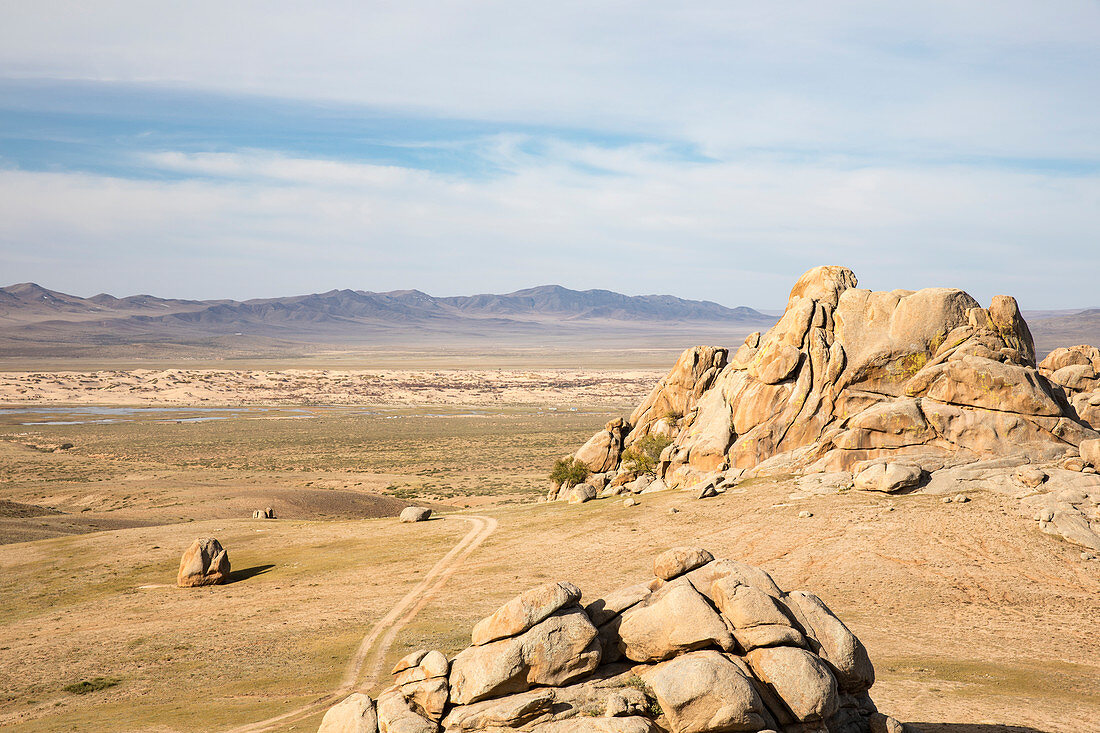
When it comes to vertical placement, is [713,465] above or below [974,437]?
below

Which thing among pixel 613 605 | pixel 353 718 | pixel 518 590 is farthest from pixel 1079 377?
pixel 353 718

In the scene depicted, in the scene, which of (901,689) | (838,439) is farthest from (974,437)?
(901,689)

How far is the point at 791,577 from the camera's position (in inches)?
1217

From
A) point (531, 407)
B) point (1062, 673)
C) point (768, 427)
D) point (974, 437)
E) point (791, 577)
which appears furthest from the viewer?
point (531, 407)

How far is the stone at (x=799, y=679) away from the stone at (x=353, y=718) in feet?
26.8

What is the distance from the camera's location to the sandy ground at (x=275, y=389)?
506 ft

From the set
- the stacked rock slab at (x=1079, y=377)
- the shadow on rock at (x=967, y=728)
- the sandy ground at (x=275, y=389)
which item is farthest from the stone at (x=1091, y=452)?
the sandy ground at (x=275, y=389)

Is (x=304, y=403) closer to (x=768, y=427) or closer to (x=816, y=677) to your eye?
(x=768, y=427)

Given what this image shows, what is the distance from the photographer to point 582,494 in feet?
159

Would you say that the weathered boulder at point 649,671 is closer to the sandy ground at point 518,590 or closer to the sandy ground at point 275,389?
the sandy ground at point 518,590

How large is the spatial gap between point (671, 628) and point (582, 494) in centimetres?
3235

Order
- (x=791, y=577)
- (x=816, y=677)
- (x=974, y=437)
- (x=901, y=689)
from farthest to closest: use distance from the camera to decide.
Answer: (x=974, y=437) → (x=791, y=577) → (x=901, y=689) → (x=816, y=677)

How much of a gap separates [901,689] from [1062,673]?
5.56 m

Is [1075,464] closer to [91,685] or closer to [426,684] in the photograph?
[426,684]
